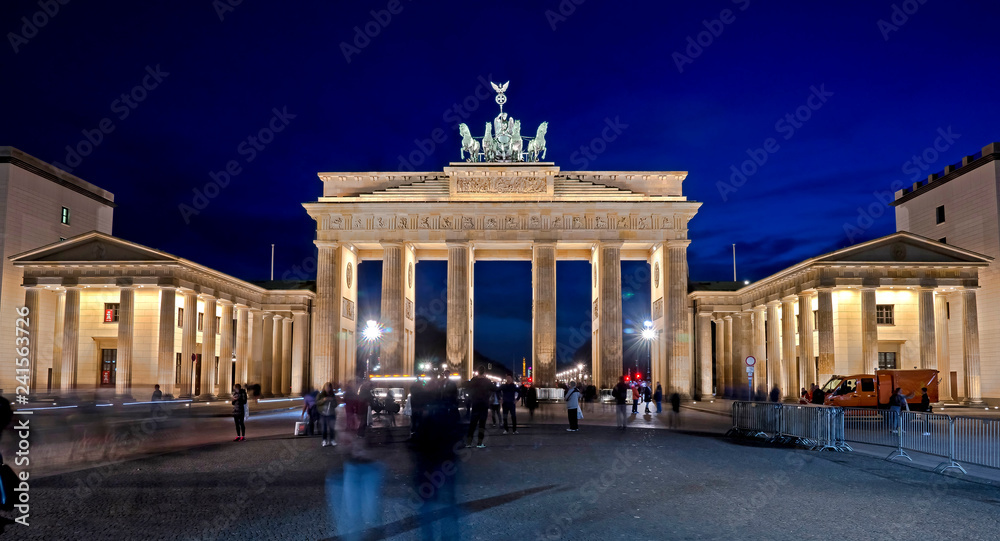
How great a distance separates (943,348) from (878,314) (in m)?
4.18

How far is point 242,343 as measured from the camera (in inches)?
2312

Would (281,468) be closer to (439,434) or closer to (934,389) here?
(439,434)

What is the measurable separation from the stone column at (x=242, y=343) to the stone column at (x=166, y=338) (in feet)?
34.6

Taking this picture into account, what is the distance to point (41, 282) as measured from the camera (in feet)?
151

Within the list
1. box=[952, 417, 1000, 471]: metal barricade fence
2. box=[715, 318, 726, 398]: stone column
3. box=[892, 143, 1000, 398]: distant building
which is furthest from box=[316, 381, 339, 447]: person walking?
box=[715, 318, 726, 398]: stone column

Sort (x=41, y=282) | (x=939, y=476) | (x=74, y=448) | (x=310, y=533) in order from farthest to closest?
1. (x=41, y=282)
2. (x=74, y=448)
3. (x=939, y=476)
4. (x=310, y=533)

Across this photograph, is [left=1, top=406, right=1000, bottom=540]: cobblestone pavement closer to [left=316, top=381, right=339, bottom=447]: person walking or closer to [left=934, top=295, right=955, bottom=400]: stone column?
[left=316, top=381, right=339, bottom=447]: person walking

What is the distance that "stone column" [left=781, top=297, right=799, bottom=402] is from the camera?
1971 inches

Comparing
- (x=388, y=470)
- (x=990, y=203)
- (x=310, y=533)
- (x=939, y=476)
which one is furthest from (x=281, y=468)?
(x=990, y=203)

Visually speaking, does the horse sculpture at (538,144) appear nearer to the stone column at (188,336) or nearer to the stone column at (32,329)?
the stone column at (188,336)

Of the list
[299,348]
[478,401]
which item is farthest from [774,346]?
[478,401]

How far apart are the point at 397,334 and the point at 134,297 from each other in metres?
17.8

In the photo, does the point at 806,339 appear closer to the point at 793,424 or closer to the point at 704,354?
the point at 704,354

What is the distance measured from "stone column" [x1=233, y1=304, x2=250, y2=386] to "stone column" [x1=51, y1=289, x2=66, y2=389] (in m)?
11.7
